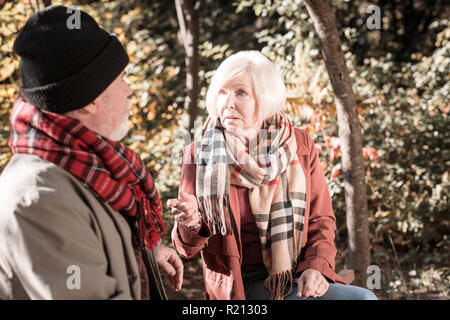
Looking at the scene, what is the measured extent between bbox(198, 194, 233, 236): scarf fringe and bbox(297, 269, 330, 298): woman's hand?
374 millimetres

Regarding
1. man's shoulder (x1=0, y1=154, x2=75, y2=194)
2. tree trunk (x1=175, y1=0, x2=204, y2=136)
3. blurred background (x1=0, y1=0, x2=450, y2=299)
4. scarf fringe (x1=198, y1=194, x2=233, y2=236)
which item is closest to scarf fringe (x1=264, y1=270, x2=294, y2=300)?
scarf fringe (x1=198, y1=194, x2=233, y2=236)

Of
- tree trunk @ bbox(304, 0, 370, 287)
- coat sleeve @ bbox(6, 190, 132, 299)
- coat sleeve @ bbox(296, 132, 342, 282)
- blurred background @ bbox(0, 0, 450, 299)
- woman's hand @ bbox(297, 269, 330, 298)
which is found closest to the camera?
coat sleeve @ bbox(6, 190, 132, 299)

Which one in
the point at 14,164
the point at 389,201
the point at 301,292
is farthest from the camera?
the point at 389,201

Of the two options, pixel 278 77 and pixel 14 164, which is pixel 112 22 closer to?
pixel 278 77

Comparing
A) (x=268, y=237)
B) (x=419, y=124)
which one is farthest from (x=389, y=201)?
(x=268, y=237)

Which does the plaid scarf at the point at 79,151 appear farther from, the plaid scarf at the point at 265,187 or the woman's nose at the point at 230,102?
the woman's nose at the point at 230,102

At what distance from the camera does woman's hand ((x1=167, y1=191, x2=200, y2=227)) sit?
2141 millimetres

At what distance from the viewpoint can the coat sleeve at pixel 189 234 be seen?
2.32 metres

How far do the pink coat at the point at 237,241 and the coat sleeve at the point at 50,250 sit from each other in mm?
768

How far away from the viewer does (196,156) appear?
2498 mm

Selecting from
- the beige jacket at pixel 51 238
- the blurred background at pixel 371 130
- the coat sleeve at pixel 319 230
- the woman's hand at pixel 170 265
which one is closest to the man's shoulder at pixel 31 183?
the beige jacket at pixel 51 238

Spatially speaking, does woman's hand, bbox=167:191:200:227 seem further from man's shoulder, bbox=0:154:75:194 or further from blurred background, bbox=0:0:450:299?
blurred background, bbox=0:0:450:299
